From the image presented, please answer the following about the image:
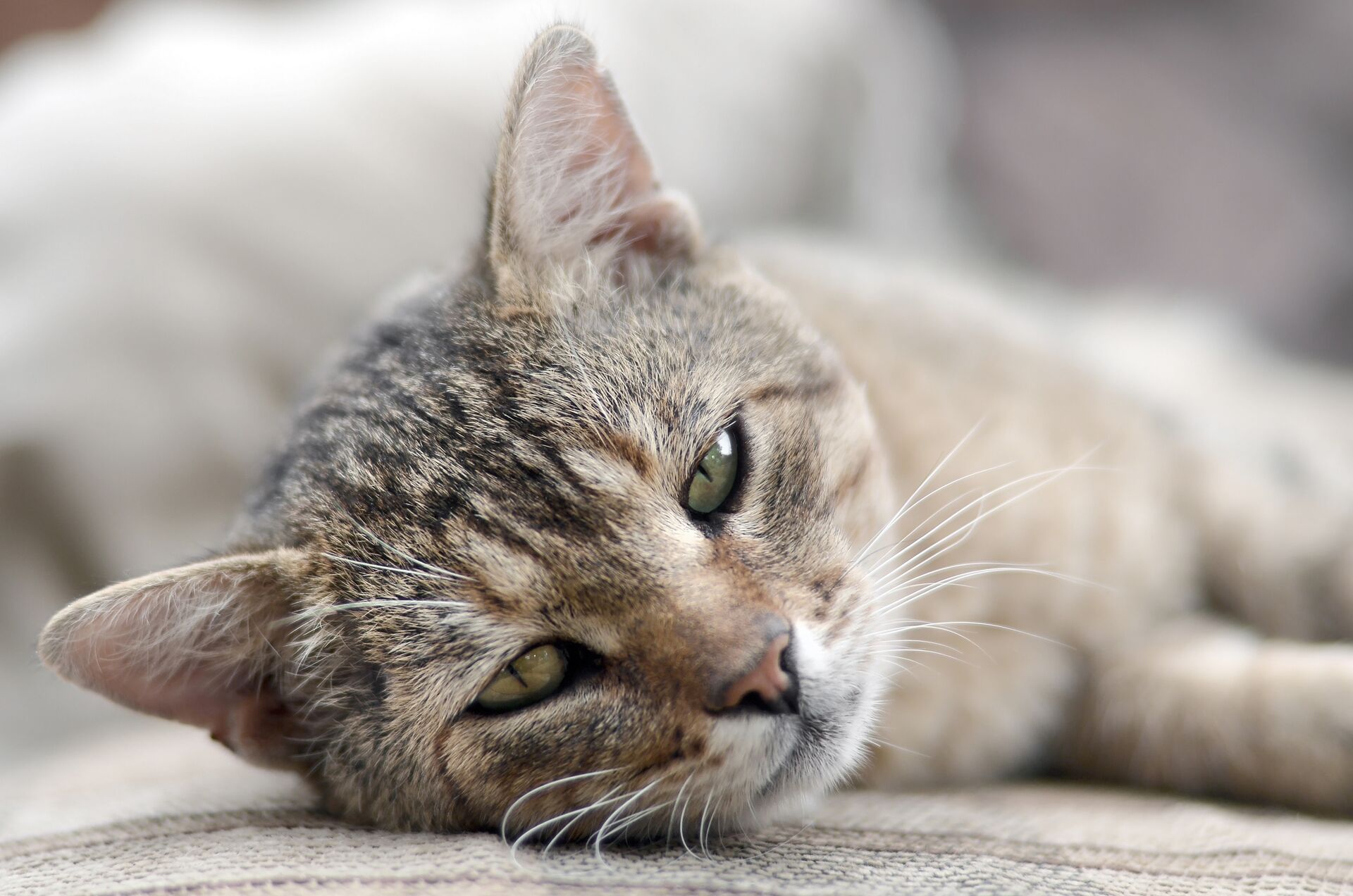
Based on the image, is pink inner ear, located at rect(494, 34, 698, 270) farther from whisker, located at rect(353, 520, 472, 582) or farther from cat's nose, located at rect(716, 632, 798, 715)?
cat's nose, located at rect(716, 632, 798, 715)

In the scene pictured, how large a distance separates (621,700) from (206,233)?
1.64 meters

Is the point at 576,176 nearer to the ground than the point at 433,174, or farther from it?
nearer to the ground

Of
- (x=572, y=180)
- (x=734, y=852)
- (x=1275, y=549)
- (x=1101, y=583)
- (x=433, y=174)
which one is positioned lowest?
(x=734, y=852)

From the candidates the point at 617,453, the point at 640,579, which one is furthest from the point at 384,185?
the point at 640,579

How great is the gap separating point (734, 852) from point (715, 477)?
1.70 feet

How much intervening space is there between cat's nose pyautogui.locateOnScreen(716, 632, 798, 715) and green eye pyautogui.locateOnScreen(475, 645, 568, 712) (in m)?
0.24

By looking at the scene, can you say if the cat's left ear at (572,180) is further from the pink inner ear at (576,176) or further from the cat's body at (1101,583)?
the cat's body at (1101,583)

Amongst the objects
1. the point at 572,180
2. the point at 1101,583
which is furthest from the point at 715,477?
the point at 1101,583

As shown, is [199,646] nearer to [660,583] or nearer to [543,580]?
[543,580]

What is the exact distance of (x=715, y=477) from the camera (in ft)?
4.61

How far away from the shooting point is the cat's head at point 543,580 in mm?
1236

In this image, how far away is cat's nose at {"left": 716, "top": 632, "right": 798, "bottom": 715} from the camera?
119cm

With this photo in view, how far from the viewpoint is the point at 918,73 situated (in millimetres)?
3455

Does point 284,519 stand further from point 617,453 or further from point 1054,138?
point 1054,138
